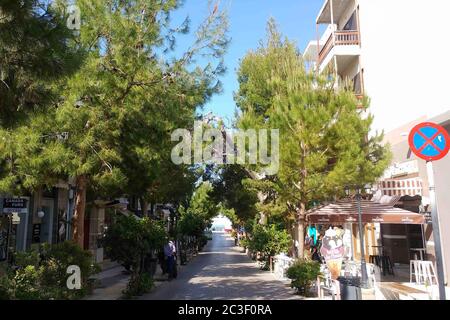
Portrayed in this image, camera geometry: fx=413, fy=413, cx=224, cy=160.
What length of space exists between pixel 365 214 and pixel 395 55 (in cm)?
783

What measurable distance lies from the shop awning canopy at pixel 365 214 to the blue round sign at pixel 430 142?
477 cm

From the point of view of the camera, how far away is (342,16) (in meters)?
22.1

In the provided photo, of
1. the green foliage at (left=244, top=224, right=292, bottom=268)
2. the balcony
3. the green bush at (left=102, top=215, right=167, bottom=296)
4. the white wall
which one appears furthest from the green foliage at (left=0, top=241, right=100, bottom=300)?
the balcony

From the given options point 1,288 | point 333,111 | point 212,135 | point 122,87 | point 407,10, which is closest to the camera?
point 1,288

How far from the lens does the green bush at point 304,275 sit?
438 inches

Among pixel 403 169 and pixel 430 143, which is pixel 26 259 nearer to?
pixel 430 143

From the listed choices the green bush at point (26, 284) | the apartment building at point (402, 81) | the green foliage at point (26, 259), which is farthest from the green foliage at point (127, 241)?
the apartment building at point (402, 81)

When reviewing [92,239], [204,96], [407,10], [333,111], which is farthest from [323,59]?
[92,239]

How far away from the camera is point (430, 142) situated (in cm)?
620

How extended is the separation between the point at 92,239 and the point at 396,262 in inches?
607

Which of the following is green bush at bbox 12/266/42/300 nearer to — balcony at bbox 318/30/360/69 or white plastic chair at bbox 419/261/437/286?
white plastic chair at bbox 419/261/437/286

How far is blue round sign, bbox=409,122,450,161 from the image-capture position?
6.17 metres

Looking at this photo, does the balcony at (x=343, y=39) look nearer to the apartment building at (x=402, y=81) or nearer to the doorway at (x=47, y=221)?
the apartment building at (x=402, y=81)
